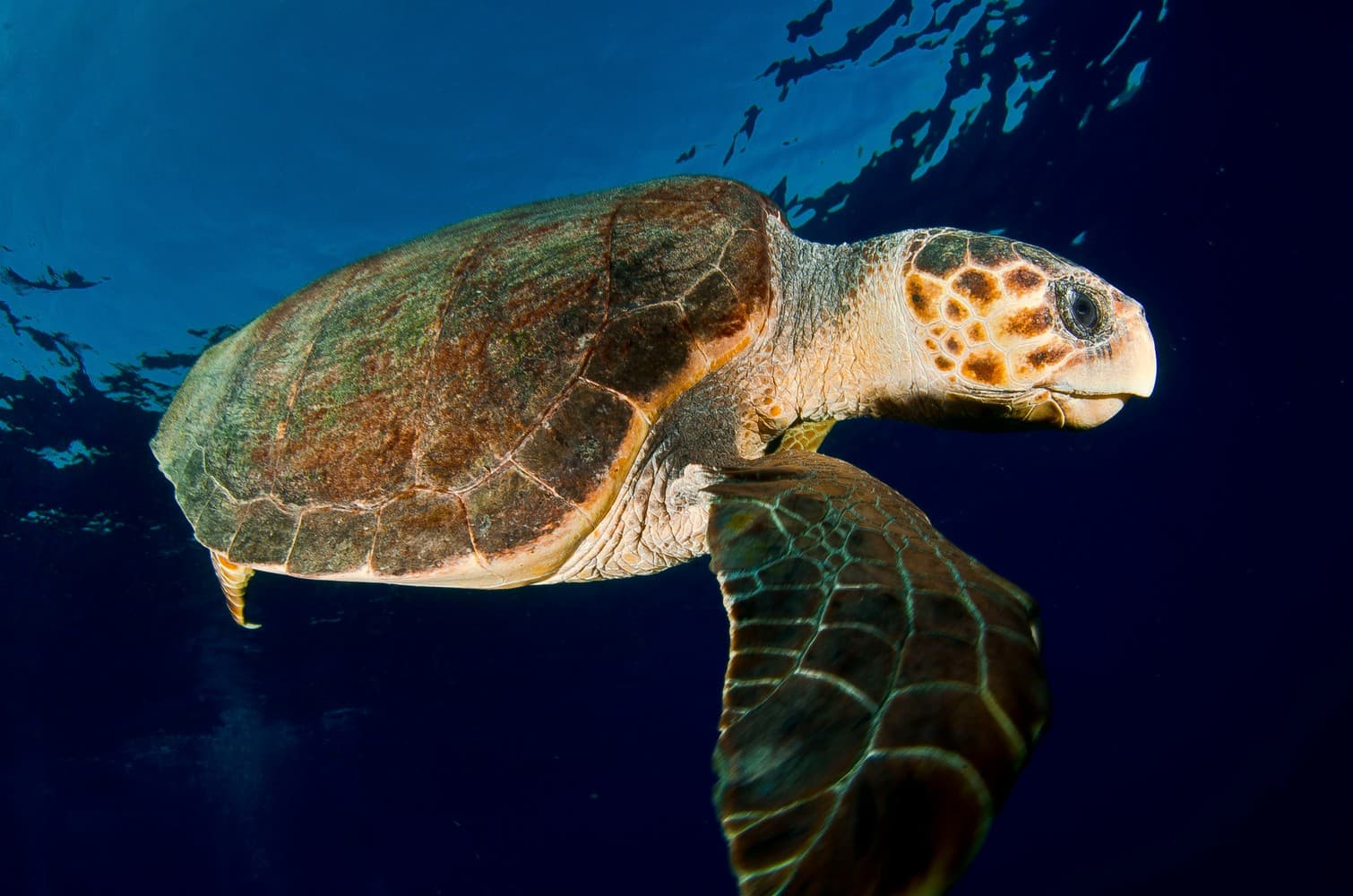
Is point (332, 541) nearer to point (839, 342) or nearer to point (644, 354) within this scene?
point (644, 354)

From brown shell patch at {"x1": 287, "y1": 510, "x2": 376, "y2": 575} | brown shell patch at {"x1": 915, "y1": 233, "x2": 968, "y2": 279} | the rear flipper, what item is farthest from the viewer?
the rear flipper

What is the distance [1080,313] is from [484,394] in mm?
2212

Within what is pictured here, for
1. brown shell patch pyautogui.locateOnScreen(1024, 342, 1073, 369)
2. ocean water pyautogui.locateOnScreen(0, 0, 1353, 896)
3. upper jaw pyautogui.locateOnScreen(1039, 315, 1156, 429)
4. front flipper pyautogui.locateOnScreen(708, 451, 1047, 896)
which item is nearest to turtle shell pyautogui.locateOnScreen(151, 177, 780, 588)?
front flipper pyautogui.locateOnScreen(708, 451, 1047, 896)

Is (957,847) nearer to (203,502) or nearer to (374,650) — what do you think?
(203,502)

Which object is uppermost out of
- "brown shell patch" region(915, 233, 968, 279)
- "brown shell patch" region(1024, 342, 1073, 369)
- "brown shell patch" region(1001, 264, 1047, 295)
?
"brown shell patch" region(915, 233, 968, 279)

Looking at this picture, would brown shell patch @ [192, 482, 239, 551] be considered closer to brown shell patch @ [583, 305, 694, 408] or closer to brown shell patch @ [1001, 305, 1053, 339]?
brown shell patch @ [583, 305, 694, 408]

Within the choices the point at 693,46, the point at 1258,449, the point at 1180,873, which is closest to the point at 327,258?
the point at 693,46

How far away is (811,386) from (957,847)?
Answer: 2.09 m

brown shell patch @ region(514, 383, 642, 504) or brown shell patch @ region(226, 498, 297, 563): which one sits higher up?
brown shell patch @ region(226, 498, 297, 563)

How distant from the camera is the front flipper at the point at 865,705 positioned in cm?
98

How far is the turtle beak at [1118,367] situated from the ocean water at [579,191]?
129 cm

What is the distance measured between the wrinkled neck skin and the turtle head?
8 centimetres

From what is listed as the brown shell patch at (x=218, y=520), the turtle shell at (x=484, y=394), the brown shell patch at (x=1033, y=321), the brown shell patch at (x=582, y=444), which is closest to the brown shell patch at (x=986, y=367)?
the brown shell patch at (x=1033, y=321)

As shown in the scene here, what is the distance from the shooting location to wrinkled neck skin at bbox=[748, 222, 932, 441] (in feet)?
8.55
